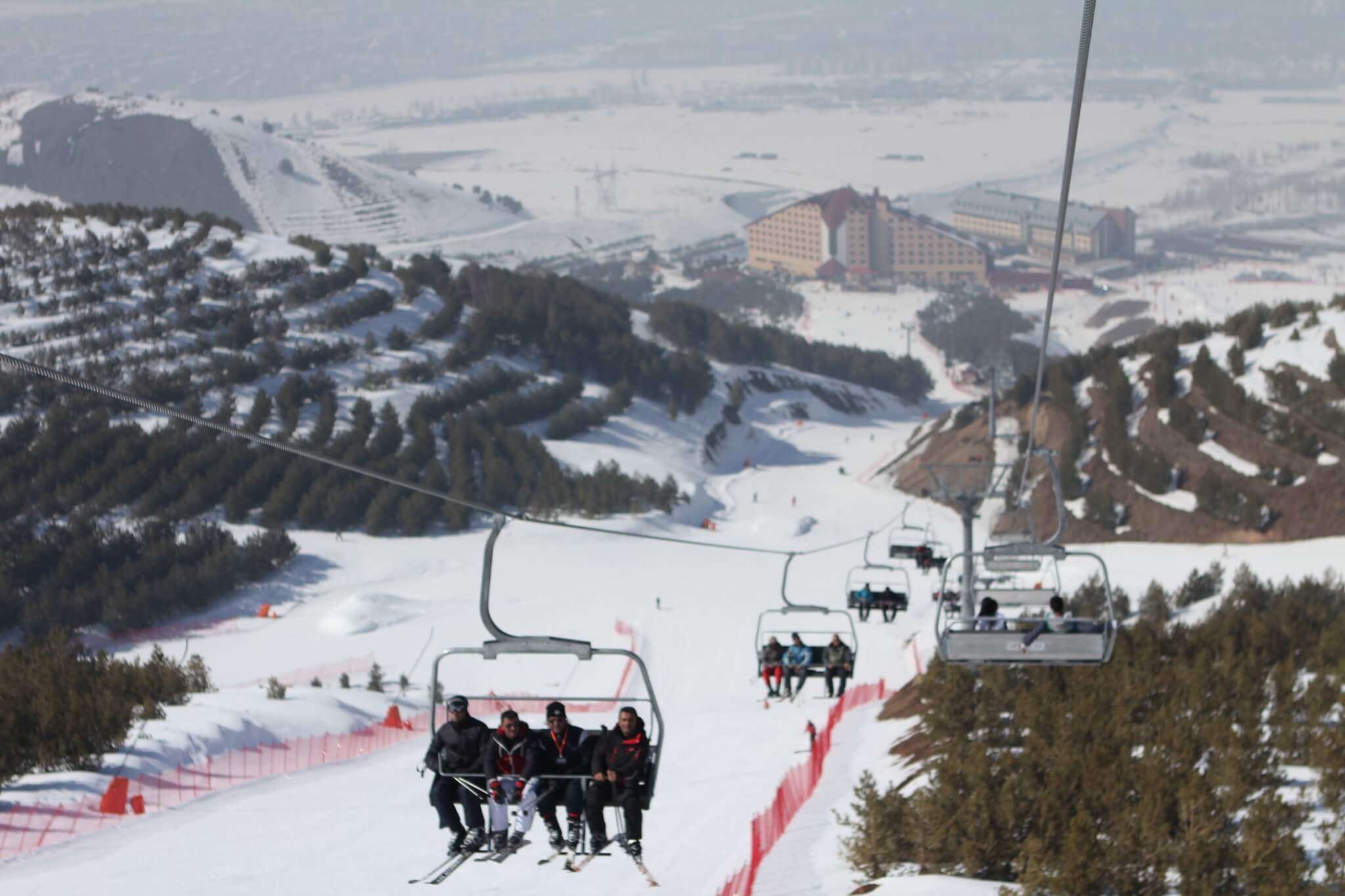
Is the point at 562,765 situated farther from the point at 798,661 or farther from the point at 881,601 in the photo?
the point at 881,601

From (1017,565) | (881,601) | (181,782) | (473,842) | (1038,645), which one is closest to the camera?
(473,842)

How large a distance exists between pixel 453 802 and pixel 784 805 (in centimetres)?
1109

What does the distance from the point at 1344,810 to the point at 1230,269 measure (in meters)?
181

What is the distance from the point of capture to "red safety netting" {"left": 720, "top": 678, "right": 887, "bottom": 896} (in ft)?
65.3

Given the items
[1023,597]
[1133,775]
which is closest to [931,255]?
[1023,597]

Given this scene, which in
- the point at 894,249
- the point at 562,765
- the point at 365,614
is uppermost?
the point at 562,765

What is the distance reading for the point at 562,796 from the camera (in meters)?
13.2

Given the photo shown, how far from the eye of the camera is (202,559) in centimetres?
5084

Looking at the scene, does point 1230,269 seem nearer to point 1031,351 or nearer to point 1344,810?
point 1031,351

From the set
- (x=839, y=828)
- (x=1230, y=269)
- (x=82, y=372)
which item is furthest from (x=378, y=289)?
(x=1230, y=269)

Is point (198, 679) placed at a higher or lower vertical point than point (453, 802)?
lower

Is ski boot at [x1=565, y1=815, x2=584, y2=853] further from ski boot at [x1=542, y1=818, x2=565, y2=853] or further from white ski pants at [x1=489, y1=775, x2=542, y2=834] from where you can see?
white ski pants at [x1=489, y1=775, x2=542, y2=834]

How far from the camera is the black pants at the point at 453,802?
1320 centimetres

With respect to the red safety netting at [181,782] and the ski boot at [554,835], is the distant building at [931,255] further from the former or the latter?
the ski boot at [554,835]
